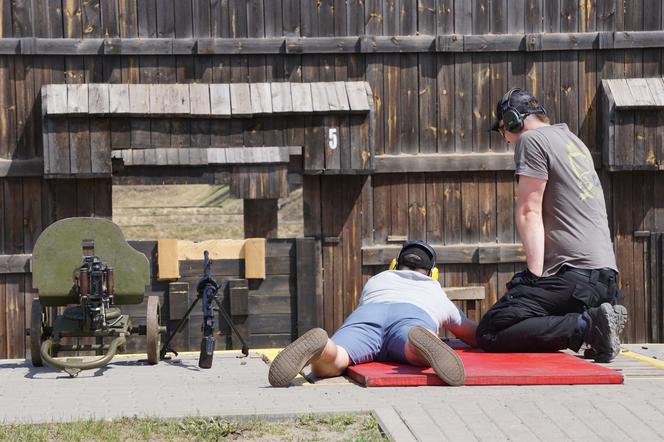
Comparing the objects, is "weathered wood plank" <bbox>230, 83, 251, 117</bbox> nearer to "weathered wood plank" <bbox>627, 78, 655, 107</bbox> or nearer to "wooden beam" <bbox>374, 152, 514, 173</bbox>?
"wooden beam" <bbox>374, 152, 514, 173</bbox>

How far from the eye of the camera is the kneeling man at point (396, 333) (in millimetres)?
6879

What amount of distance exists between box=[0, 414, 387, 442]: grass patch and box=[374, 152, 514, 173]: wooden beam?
19.5 ft

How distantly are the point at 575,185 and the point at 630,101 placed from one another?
13.2 ft

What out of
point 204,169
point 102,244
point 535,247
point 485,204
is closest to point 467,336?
point 535,247

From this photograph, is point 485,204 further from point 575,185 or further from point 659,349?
point 575,185

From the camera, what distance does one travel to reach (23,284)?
11438 mm

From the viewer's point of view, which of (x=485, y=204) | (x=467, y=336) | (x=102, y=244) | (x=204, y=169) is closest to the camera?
(x=467, y=336)

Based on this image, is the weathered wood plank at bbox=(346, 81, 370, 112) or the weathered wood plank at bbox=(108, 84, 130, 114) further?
the weathered wood plank at bbox=(346, 81, 370, 112)

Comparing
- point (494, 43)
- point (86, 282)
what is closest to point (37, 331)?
point (86, 282)

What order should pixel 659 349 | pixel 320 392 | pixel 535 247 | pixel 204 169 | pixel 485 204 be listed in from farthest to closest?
1. pixel 204 169
2. pixel 485 204
3. pixel 659 349
4. pixel 535 247
5. pixel 320 392

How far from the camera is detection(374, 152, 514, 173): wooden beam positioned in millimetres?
11750

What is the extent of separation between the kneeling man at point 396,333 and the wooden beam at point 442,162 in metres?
2.96

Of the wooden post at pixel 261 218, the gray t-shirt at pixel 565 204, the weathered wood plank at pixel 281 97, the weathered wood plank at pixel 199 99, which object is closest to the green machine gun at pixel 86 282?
the weathered wood plank at pixel 199 99

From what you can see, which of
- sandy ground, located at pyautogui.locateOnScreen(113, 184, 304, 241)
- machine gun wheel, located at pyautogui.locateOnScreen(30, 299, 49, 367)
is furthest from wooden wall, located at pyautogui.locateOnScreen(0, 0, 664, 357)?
sandy ground, located at pyautogui.locateOnScreen(113, 184, 304, 241)
